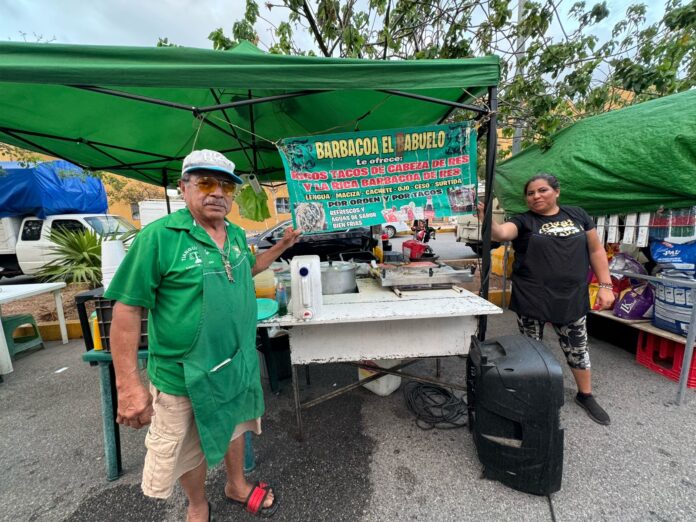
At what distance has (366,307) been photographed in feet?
6.58

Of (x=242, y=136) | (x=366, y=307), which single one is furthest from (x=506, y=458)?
(x=242, y=136)

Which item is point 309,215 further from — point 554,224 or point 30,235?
point 30,235

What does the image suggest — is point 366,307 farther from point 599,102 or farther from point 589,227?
point 599,102

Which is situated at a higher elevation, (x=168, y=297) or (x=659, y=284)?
(x=168, y=297)

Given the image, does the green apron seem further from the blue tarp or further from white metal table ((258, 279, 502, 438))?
the blue tarp

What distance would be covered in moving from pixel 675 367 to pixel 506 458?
96.1 inches

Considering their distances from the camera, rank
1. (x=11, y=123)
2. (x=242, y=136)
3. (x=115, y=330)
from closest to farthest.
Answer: (x=115, y=330) → (x=11, y=123) → (x=242, y=136)

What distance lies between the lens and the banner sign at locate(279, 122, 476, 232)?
235 cm

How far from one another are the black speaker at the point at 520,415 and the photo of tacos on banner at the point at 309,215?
1.55m

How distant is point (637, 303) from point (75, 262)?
8326mm

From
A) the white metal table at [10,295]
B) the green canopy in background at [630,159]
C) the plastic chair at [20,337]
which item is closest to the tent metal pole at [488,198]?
the green canopy in background at [630,159]

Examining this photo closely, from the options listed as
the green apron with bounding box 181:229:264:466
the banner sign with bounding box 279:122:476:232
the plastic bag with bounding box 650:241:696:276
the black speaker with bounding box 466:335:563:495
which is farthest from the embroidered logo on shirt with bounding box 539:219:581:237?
the green apron with bounding box 181:229:264:466

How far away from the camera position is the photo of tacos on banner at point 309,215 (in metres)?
2.45

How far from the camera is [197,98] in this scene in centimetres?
259
